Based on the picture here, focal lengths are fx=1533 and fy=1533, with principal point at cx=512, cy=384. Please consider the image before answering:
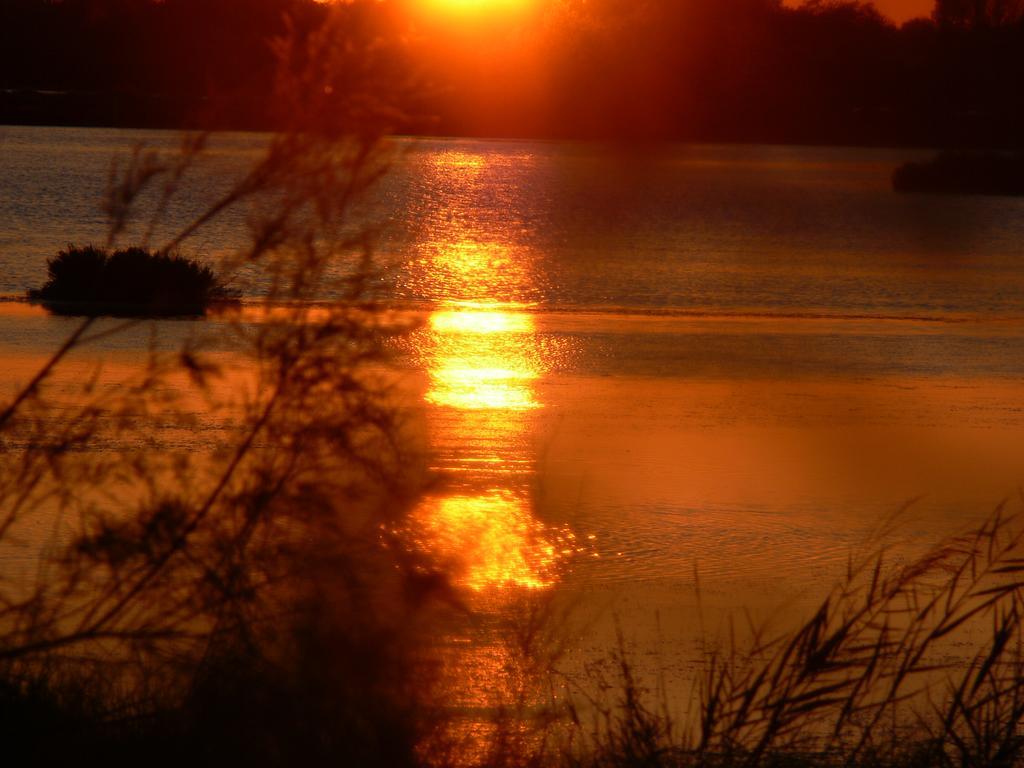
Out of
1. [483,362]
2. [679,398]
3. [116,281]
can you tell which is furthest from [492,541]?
[116,281]

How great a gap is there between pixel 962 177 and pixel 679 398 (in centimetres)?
5015

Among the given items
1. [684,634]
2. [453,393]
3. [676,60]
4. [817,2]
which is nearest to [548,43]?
[676,60]

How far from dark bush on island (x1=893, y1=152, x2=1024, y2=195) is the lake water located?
89.3 feet

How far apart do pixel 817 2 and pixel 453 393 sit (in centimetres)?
8864

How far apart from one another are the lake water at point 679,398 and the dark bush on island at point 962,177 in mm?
27211

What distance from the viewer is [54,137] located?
87.4 metres

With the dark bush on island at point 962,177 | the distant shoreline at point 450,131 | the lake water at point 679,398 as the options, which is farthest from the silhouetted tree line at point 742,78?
the lake water at point 679,398

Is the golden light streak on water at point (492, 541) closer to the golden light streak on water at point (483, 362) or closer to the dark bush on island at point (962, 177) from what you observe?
the golden light streak on water at point (483, 362)

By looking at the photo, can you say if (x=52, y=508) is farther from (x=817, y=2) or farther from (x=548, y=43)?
(x=817, y=2)

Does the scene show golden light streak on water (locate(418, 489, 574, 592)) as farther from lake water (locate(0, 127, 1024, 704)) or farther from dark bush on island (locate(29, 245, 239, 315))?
dark bush on island (locate(29, 245, 239, 315))

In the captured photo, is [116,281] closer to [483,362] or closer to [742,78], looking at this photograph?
[483,362]

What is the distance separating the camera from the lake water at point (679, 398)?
684 cm

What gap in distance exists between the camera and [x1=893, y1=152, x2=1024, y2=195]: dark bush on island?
191 feet

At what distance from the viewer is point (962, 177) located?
5806 cm
